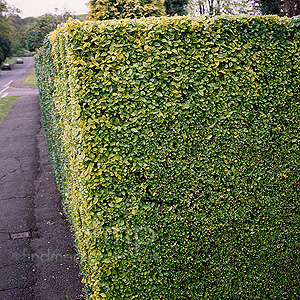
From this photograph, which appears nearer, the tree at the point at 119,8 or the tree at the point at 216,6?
the tree at the point at 119,8

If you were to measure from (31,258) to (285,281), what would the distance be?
3.84 m

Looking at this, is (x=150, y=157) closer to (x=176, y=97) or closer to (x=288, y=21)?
(x=176, y=97)

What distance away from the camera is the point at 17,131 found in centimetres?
1291

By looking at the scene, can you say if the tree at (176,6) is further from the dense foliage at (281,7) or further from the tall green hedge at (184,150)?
the tall green hedge at (184,150)

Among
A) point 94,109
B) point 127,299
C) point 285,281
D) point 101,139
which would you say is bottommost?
point 285,281

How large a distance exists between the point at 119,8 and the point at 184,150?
5734 mm

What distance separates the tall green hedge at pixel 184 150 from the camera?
292 cm

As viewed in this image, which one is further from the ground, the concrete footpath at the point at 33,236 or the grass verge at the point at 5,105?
the grass verge at the point at 5,105

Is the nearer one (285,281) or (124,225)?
(124,225)

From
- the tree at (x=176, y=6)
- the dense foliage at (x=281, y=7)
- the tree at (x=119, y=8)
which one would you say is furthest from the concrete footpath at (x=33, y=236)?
the dense foliage at (x=281, y=7)

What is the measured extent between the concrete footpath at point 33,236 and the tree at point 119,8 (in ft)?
14.8

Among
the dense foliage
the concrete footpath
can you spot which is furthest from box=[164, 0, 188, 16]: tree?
the concrete footpath

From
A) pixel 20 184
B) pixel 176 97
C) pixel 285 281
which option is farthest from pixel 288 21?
pixel 20 184

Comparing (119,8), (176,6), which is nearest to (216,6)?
(176,6)
